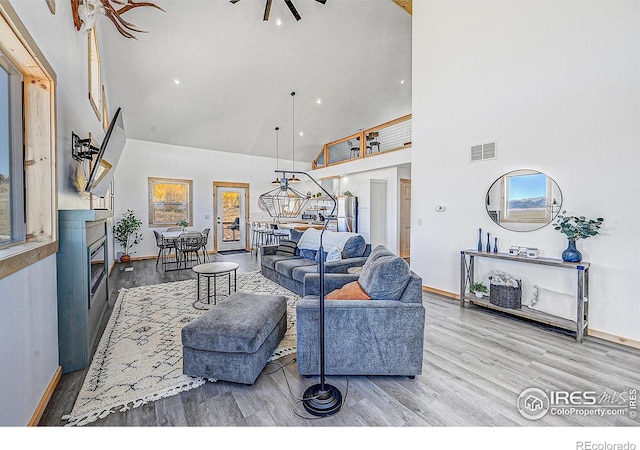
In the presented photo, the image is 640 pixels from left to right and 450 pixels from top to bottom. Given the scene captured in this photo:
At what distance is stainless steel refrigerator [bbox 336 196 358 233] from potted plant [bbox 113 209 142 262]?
5.16 meters

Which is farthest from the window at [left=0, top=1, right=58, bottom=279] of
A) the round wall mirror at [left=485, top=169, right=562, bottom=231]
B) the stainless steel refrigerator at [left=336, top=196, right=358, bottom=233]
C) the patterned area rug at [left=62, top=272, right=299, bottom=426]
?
the stainless steel refrigerator at [left=336, top=196, right=358, bottom=233]

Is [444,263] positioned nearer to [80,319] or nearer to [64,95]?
[80,319]

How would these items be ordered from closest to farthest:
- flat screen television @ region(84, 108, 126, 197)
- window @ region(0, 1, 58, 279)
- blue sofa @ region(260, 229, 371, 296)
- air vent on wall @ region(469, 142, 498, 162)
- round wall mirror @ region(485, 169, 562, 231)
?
window @ region(0, 1, 58, 279) → flat screen television @ region(84, 108, 126, 197) → round wall mirror @ region(485, 169, 562, 231) → air vent on wall @ region(469, 142, 498, 162) → blue sofa @ region(260, 229, 371, 296)

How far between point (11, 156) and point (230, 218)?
283 inches

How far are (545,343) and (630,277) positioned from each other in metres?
1.01

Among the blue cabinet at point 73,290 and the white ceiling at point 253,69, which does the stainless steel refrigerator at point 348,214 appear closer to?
the white ceiling at point 253,69

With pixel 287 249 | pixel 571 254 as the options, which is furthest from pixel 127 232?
pixel 571 254

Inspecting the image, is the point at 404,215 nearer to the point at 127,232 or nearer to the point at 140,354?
the point at 140,354

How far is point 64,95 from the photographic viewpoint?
8.11 ft

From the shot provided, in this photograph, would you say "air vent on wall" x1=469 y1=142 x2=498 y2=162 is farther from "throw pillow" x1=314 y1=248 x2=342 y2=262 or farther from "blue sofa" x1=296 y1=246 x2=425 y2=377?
"blue sofa" x1=296 y1=246 x2=425 y2=377

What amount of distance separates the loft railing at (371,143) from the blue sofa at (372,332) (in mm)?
4979

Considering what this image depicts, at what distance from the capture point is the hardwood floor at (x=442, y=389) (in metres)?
1.74

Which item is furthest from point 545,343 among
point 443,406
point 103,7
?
point 103,7

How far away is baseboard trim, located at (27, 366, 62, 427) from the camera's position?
169cm
